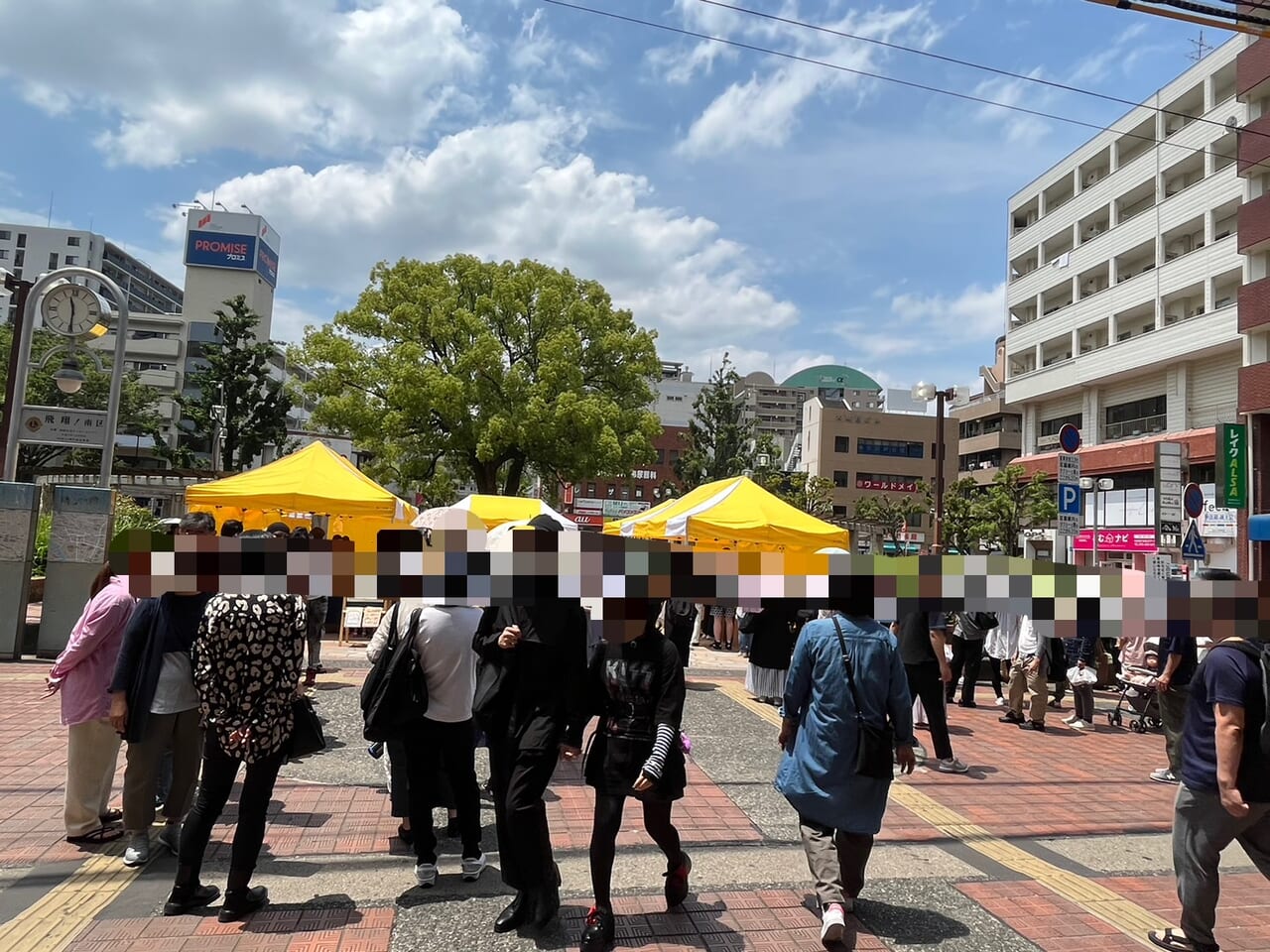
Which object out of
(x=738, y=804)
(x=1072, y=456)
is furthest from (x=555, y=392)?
(x=738, y=804)

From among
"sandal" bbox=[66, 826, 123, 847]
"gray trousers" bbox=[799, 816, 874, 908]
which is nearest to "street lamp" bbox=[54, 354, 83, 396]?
"sandal" bbox=[66, 826, 123, 847]

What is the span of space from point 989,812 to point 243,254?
280 feet

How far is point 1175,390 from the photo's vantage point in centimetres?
3109

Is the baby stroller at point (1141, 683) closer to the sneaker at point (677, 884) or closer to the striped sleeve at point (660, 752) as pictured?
the sneaker at point (677, 884)

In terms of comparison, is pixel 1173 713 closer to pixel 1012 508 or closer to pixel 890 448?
pixel 1012 508

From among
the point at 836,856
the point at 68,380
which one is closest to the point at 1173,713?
the point at 836,856

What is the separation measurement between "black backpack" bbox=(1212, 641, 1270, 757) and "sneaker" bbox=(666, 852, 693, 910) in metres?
2.49

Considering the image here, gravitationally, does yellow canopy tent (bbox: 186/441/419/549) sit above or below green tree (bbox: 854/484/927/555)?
below

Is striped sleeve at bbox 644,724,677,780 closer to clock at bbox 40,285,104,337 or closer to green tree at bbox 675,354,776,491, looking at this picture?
clock at bbox 40,285,104,337

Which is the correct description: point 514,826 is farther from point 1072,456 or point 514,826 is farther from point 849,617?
point 1072,456

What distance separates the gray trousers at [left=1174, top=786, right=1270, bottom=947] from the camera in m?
3.43

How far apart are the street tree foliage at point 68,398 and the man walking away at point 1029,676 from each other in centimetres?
3934

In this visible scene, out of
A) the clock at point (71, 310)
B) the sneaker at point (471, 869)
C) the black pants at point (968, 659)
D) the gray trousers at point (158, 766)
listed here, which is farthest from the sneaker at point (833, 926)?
the clock at point (71, 310)

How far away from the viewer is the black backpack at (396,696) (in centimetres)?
392
